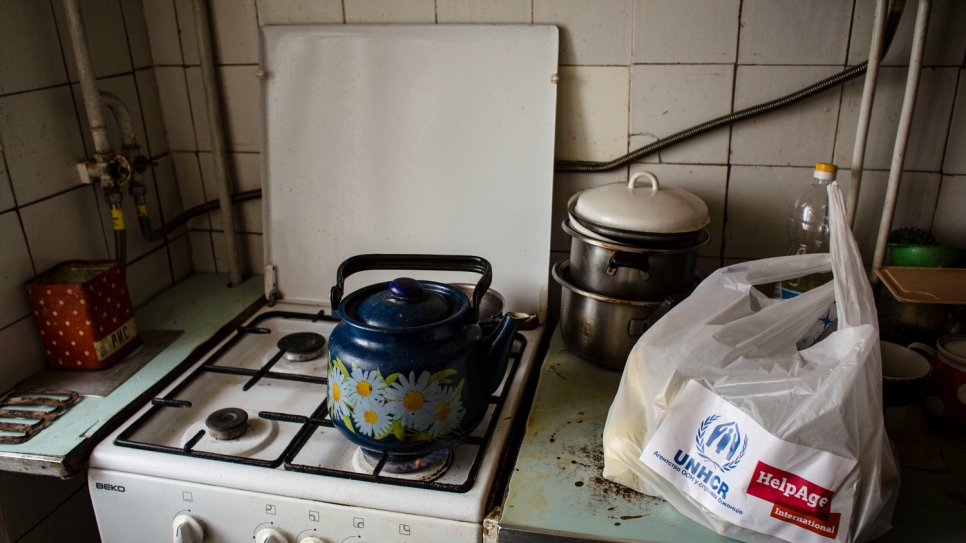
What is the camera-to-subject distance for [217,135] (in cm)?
139

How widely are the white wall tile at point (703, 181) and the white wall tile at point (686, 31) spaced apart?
190 mm

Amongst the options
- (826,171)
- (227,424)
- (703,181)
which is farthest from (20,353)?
(826,171)

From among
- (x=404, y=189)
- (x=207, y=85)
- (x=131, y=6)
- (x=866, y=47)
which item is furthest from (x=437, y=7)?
(x=866, y=47)

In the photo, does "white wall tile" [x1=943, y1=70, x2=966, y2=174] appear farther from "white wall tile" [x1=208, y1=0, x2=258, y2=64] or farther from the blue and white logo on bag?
"white wall tile" [x1=208, y1=0, x2=258, y2=64]

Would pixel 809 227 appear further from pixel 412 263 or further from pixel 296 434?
pixel 296 434

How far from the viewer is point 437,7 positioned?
1258mm

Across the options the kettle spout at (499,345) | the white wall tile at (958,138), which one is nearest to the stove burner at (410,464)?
the kettle spout at (499,345)

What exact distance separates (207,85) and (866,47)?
122 centimetres

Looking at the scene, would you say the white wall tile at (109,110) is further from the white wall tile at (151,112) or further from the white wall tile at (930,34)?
the white wall tile at (930,34)

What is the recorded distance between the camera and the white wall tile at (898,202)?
117cm

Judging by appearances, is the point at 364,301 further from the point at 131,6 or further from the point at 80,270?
the point at 131,6

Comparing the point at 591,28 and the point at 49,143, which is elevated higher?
the point at 591,28

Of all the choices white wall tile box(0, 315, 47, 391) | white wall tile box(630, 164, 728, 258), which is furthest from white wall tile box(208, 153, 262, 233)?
white wall tile box(630, 164, 728, 258)

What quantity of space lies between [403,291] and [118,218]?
0.71 metres
